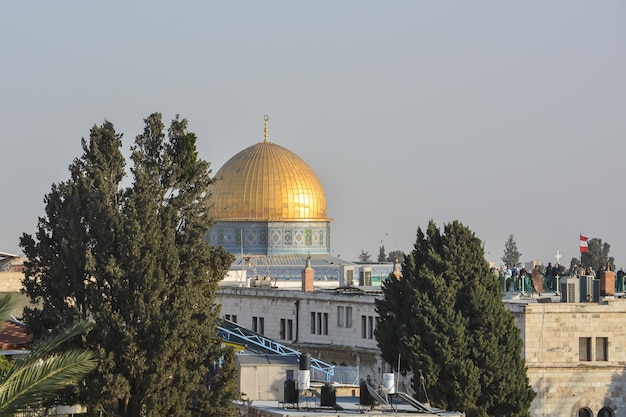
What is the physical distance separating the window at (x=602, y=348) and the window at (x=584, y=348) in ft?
0.78

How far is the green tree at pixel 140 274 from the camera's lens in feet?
94.1

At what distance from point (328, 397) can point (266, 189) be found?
49.4 metres

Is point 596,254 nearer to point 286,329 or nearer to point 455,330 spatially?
point 286,329

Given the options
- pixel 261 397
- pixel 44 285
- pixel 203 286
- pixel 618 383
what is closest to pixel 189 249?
pixel 203 286

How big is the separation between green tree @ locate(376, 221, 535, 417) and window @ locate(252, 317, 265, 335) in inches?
540

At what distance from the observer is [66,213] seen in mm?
29906

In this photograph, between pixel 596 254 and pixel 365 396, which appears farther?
pixel 596 254

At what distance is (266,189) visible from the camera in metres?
76.9

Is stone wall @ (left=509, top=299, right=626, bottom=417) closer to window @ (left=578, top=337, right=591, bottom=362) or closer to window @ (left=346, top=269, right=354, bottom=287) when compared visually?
window @ (left=578, top=337, right=591, bottom=362)

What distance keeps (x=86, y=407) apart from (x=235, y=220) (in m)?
47.5

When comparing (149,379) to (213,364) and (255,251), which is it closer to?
(213,364)

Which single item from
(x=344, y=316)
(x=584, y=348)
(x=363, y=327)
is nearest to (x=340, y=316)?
(x=344, y=316)

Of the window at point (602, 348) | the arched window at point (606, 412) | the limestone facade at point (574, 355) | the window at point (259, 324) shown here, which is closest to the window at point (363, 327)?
the limestone facade at point (574, 355)

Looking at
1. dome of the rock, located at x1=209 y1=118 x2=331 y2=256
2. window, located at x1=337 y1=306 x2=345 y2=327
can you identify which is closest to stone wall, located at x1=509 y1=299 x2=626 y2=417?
window, located at x1=337 y1=306 x2=345 y2=327
